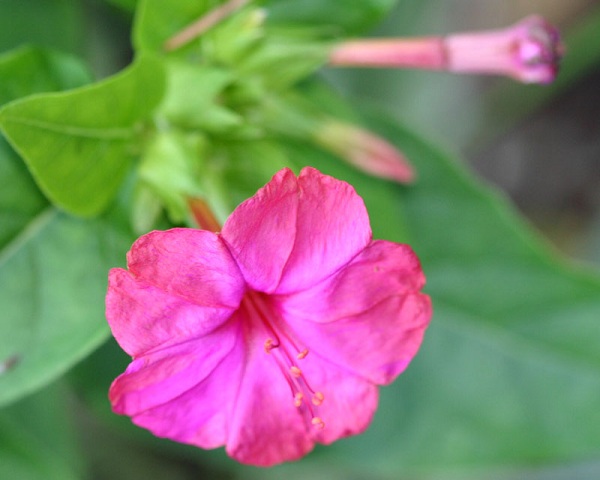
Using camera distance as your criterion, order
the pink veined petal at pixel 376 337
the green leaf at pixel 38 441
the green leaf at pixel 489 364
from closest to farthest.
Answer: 1. the pink veined petal at pixel 376 337
2. the green leaf at pixel 38 441
3. the green leaf at pixel 489 364

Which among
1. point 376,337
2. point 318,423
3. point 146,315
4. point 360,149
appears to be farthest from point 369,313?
point 360,149

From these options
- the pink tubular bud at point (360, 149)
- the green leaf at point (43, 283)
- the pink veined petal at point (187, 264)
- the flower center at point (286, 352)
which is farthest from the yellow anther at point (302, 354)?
the pink tubular bud at point (360, 149)

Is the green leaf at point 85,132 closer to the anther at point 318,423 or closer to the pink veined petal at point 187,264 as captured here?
the pink veined petal at point 187,264

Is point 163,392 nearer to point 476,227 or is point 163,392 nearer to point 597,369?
point 476,227

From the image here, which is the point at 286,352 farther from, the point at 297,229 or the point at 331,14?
the point at 331,14

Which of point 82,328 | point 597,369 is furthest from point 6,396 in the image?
point 597,369
